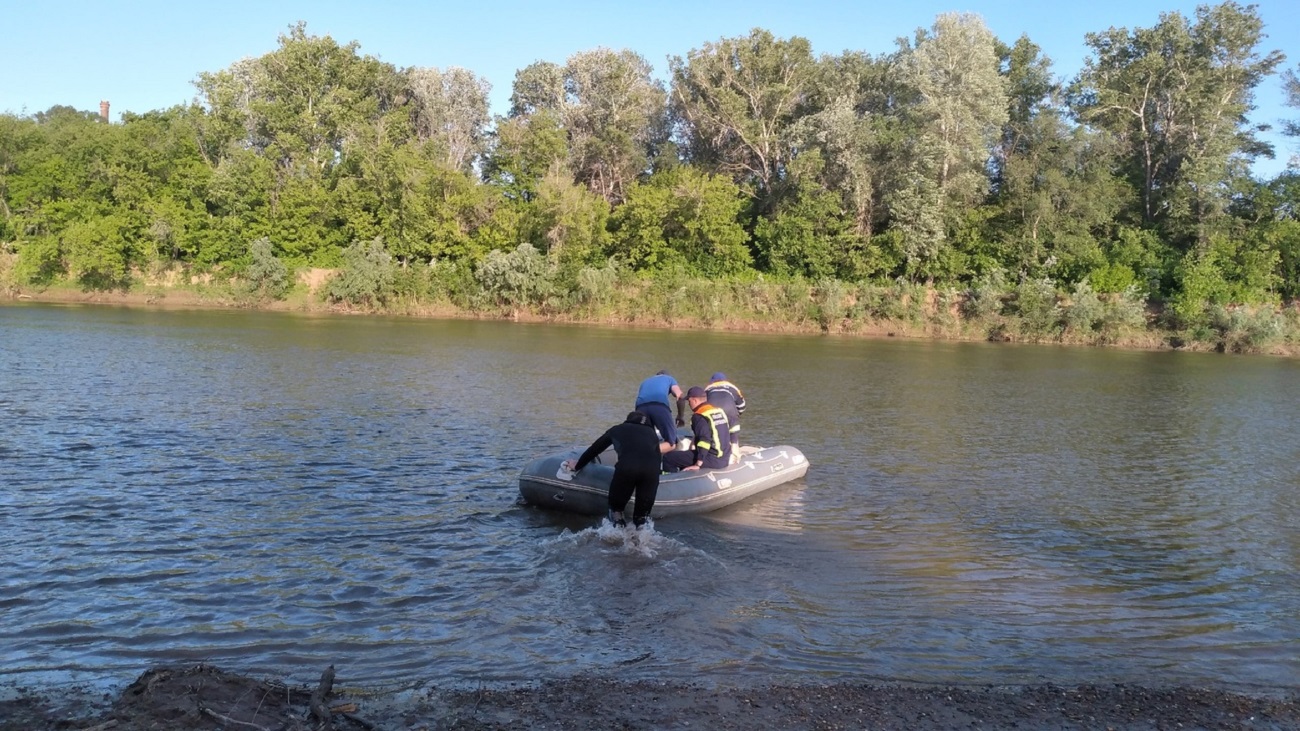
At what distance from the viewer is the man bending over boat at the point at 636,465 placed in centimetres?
1064

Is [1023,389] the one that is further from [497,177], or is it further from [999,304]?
[497,177]

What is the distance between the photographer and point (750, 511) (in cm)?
1277

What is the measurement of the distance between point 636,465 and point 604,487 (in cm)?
133

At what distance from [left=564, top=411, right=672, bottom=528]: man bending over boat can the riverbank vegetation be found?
1639 inches

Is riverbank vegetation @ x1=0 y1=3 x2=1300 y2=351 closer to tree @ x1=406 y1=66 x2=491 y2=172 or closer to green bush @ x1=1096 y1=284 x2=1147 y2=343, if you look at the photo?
green bush @ x1=1096 y1=284 x2=1147 y2=343

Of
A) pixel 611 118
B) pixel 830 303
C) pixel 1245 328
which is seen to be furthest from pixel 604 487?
pixel 611 118

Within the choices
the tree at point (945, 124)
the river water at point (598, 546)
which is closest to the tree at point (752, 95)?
the tree at point (945, 124)

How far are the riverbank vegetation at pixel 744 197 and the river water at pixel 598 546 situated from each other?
29.7m

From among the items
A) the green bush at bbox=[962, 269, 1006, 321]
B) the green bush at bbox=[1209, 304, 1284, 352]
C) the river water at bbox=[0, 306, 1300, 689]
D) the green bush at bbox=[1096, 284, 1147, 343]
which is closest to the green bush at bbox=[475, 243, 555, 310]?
the green bush at bbox=[962, 269, 1006, 321]

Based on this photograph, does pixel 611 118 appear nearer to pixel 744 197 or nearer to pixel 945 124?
pixel 744 197

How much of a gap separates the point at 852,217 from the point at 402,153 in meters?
28.1

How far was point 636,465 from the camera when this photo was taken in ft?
34.8

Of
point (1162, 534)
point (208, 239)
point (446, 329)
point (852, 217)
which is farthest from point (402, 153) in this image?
point (1162, 534)

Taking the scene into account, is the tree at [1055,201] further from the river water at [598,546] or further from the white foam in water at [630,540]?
the white foam in water at [630,540]
